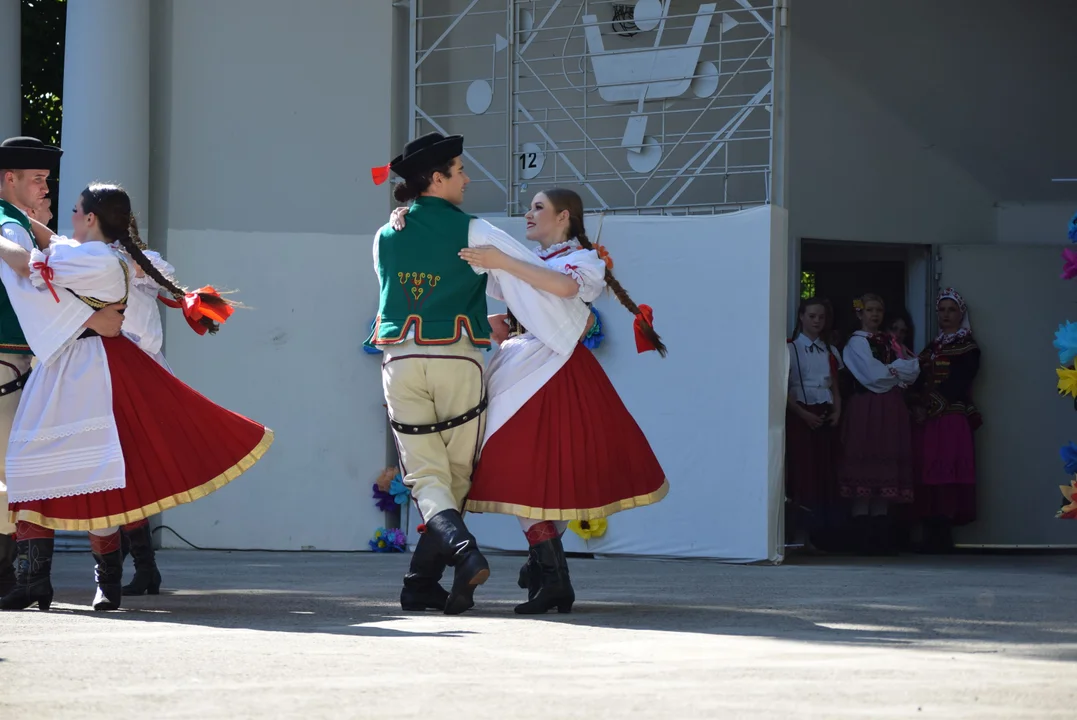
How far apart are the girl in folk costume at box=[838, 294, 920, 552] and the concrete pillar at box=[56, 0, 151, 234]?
4.30 m

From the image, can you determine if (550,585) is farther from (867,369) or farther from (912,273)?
(912,273)

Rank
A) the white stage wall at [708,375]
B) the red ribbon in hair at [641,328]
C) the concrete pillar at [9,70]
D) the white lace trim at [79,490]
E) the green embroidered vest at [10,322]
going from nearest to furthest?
the white lace trim at [79,490], the red ribbon in hair at [641,328], the green embroidered vest at [10,322], the white stage wall at [708,375], the concrete pillar at [9,70]

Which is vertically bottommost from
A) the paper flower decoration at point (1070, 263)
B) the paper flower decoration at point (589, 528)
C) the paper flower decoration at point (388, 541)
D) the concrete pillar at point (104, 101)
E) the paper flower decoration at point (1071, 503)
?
the paper flower decoration at point (388, 541)

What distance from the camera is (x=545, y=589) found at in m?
Answer: 4.93

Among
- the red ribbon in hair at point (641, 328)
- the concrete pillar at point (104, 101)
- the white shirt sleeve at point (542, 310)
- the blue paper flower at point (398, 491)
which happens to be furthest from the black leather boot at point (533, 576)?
Answer: the concrete pillar at point (104, 101)

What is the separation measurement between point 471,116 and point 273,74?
1189 millimetres

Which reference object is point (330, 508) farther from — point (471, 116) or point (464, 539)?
point (464, 539)

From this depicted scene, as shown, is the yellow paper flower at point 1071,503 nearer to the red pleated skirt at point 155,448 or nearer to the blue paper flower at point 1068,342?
the blue paper flower at point 1068,342

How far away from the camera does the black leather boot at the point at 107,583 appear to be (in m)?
5.23

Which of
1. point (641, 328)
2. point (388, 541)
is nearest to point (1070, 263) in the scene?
point (641, 328)

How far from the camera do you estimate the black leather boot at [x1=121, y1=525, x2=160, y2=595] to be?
19.1ft

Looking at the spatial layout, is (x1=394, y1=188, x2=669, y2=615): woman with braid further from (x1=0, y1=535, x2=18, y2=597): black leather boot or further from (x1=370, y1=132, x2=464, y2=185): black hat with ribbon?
(x1=0, y1=535, x2=18, y2=597): black leather boot

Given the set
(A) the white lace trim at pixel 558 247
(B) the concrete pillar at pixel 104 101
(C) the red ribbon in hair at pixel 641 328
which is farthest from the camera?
(B) the concrete pillar at pixel 104 101

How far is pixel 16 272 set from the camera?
5.09 metres
